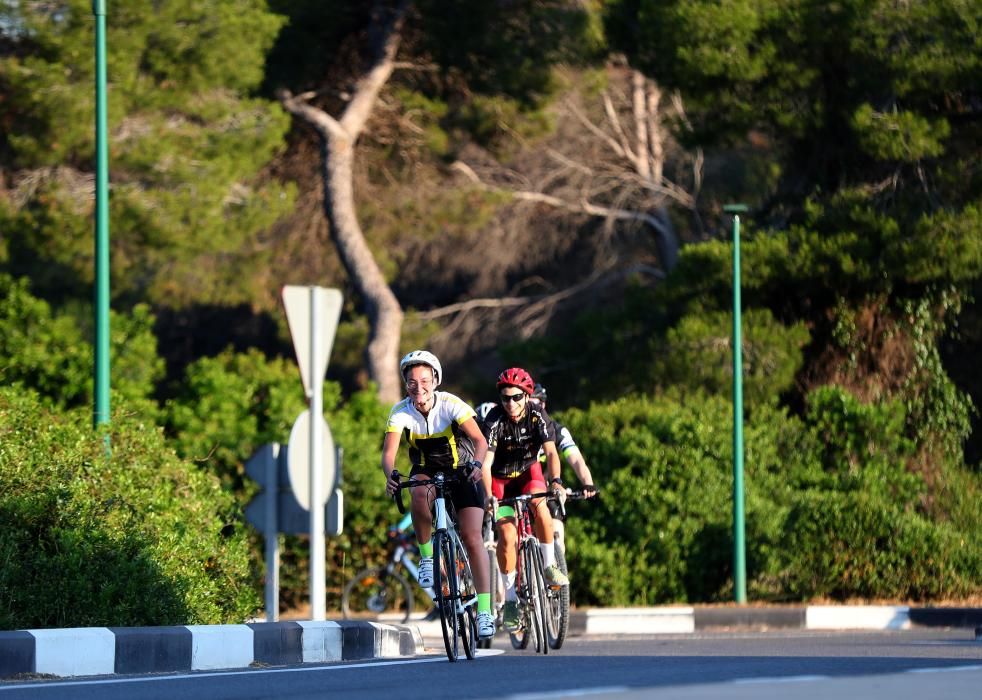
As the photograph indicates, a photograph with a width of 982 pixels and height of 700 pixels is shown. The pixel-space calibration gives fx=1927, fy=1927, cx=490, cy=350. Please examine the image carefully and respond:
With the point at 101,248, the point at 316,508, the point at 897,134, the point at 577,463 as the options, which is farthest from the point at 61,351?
the point at 577,463

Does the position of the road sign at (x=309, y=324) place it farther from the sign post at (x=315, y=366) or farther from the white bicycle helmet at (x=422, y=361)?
the white bicycle helmet at (x=422, y=361)

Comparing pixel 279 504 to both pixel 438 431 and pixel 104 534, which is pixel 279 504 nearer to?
pixel 104 534

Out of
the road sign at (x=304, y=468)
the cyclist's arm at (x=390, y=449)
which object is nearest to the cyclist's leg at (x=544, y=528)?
the road sign at (x=304, y=468)

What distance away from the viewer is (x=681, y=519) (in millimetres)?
21891

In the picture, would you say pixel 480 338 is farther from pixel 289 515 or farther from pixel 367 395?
pixel 289 515

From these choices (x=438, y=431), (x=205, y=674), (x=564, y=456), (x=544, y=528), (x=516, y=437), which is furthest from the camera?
(x=564, y=456)

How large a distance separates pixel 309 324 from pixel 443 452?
112 inches

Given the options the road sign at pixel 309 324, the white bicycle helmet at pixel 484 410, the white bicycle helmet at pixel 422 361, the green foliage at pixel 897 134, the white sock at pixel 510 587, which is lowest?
the white sock at pixel 510 587

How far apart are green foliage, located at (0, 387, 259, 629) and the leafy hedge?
8545mm

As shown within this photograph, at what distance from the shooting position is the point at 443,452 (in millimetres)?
10477

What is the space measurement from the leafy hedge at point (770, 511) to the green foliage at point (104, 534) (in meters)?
8.54

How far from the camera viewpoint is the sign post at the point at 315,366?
12.6 meters

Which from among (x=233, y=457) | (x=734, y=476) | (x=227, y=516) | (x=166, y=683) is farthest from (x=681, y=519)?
(x=166, y=683)

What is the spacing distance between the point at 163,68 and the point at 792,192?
898 cm
